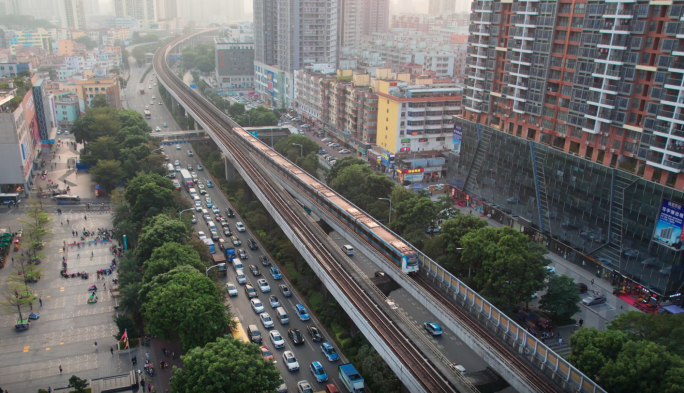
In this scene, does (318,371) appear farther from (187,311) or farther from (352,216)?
(352,216)

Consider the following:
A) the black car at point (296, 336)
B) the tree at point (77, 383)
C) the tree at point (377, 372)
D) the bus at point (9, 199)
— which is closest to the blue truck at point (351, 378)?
the tree at point (377, 372)

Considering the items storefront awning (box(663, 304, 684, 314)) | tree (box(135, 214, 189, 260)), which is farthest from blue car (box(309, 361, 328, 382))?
storefront awning (box(663, 304, 684, 314))

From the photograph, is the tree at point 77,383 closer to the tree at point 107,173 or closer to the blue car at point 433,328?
the blue car at point 433,328

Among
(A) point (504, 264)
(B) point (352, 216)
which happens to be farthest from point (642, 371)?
(B) point (352, 216)

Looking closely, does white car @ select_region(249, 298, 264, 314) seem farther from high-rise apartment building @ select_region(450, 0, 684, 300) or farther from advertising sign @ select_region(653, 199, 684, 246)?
advertising sign @ select_region(653, 199, 684, 246)

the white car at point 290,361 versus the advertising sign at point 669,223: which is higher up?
the advertising sign at point 669,223

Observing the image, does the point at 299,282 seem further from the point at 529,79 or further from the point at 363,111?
the point at 363,111
